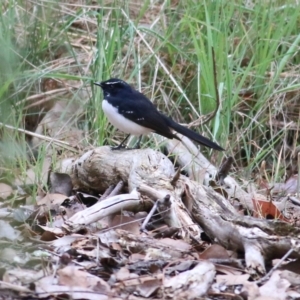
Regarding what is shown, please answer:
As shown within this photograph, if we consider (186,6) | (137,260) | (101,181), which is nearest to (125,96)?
(101,181)

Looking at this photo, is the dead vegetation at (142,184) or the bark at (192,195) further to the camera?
the bark at (192,195)

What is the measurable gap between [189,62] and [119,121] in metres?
1.27

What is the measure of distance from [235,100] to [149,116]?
891 millimetres

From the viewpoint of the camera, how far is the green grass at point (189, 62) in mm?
5551

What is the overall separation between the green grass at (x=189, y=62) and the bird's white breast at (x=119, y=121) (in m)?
0.25

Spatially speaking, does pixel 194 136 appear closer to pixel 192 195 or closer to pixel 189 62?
pixel 189 62

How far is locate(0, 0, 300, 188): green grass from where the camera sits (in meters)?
5.55

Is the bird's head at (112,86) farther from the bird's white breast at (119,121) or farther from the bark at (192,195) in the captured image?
the bark at (192,195)

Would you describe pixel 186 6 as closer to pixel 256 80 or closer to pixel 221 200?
pixel 256 80

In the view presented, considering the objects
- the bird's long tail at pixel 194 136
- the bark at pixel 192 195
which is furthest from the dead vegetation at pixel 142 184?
the bird's long tail at pixel 194 136

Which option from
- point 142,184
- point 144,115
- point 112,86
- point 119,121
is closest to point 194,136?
point 144,115

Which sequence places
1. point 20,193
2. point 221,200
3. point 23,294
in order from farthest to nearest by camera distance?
1. point 20,193
2. point 221,200
3. point 23,294

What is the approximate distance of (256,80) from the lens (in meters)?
5.96

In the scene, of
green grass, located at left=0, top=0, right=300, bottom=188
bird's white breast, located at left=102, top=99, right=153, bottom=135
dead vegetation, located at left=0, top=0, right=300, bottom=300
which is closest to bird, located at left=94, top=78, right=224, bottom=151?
bird's white breast, located at left=102, top=99, right=153, bottom=135
